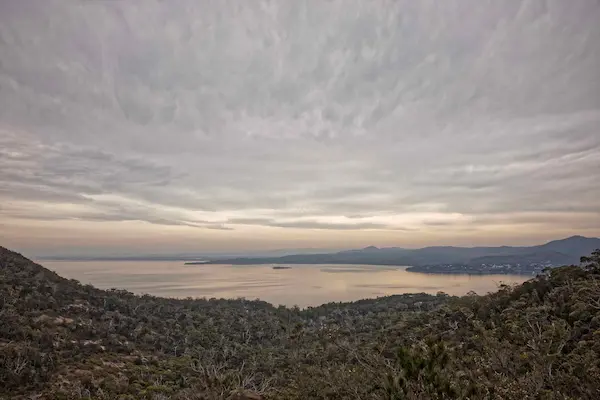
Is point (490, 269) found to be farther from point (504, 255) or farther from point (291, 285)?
point (291, 285)

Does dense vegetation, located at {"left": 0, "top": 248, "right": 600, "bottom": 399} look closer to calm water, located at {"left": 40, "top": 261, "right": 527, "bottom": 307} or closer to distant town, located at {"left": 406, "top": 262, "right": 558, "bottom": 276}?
calm water, located at {"left": 40, "top": 261, "right": 527, "bottom": 307}

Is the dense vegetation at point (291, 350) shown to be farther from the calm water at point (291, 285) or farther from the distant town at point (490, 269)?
the distant town at point (490, 269)

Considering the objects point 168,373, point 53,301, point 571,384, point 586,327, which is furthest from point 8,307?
point 586,327

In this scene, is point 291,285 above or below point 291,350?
below

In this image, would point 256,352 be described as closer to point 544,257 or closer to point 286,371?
point 286,371

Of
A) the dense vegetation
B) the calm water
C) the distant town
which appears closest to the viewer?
the dense vegetation

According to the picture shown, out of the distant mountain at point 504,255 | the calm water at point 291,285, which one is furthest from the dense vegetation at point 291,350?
the distant mountain at point 504,255

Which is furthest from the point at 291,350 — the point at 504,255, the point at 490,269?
the point at 504,255

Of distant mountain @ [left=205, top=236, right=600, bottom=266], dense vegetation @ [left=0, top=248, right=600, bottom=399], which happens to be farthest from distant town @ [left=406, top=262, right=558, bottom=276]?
dense vegetation @ [left=0, top=248, right=600, bottom=399]
